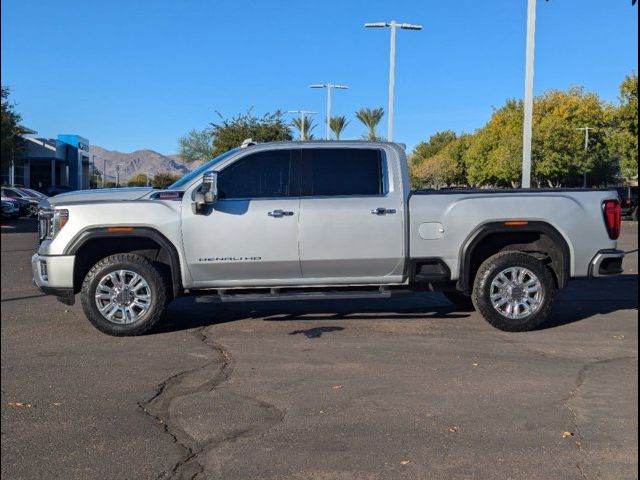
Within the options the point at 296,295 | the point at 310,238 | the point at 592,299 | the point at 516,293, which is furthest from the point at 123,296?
the point at 592,299

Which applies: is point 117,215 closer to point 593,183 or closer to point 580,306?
point 580,306

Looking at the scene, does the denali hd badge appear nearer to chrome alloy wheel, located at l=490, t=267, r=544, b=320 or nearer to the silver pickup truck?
the silver pickup truck

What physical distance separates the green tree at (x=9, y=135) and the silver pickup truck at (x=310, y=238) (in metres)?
25.4

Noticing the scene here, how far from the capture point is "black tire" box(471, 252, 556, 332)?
7738 mm

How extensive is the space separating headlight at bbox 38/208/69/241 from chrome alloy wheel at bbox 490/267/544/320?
4.79 m

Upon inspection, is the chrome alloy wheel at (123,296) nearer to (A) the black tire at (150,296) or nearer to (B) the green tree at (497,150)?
(A) the black tire at (150,296)

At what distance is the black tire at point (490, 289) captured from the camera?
7738 mm

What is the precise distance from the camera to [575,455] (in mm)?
4215

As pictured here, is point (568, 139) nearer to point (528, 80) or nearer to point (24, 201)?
point (24, 201)

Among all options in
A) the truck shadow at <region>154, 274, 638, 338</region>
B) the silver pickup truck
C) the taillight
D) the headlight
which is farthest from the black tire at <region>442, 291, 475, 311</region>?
the headlight

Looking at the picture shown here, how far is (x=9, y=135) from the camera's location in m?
33.8

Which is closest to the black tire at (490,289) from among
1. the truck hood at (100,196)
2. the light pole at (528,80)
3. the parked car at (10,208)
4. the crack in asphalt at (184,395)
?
the crack in asphalt at (184,395)

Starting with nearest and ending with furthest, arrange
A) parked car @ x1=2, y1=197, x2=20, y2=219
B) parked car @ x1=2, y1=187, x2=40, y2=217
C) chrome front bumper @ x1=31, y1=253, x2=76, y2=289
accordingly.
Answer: chrome front bumper @ x1=31, y1=253, x2=76, y2=289
parked car @ x1=2, y1=197, x2=20, y2=219
parked car @ x1=2, y1=187, x2=40, y2=217

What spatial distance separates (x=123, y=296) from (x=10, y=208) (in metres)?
26.0
